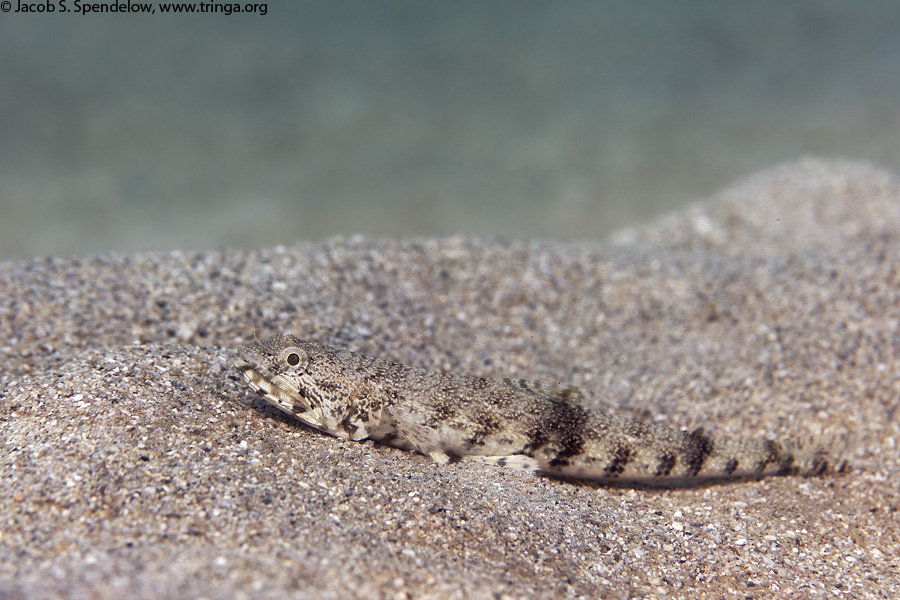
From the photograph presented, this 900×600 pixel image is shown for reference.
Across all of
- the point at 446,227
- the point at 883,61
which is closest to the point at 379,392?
the point at 446,227

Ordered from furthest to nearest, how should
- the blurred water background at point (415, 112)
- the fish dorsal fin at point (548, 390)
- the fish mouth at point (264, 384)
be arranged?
the blurred water background at point (415, 112) → the fish dorsal fin at point (548, 390) → the fish mouth at point (264, 384)

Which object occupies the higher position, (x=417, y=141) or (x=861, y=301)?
(x=417, y=141)

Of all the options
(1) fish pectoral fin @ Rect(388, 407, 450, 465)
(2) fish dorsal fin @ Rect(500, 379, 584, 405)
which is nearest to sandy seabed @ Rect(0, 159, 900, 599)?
(1) fish pectoral fin @ Rect(388, 407, 450, 465)

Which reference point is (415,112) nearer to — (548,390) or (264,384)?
(548,390)

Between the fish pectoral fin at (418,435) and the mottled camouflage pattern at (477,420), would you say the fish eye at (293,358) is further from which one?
the fish pectoral fin at (418,435)

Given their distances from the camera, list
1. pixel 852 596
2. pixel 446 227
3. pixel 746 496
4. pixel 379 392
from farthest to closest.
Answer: pixel 446 227
pixel 746 496
pixel 379 392
pixel 852 596

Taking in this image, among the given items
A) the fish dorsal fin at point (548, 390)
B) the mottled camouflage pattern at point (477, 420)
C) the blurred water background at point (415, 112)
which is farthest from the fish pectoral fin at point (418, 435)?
the blurred water background at point (415, 112)

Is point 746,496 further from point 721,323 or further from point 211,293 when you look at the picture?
point 211,293
